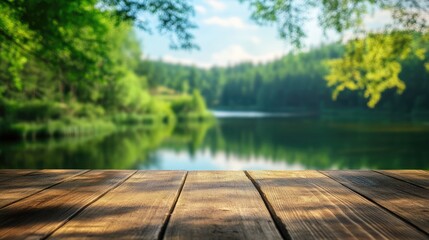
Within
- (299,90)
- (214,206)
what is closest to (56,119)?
(214,206)

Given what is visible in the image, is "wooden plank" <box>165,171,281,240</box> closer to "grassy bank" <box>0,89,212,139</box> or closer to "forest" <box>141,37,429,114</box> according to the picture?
"grassy bank" <box>0,89,212,139</box>

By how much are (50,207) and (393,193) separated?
1.68m

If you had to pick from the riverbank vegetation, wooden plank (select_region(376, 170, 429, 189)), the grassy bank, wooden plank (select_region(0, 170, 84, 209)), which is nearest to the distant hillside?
the riverbank vegetation

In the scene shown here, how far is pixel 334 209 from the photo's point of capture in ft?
5.22

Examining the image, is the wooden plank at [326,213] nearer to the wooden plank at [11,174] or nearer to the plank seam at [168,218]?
the plank seam at [168,218]

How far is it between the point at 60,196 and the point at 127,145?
2658 cm

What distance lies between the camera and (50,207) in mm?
1640

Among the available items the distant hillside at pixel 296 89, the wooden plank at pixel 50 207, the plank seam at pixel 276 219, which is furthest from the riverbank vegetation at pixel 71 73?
the distant hillside at pixel 296 89

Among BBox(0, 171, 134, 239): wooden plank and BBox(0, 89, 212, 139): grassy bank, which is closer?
BBox(0, 171, 134, 239): wooden plank

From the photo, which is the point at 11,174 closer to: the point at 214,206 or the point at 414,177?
the point at 214,206

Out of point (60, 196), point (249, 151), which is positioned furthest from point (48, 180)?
point (249, 151)

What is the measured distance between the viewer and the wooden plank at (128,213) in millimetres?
1287

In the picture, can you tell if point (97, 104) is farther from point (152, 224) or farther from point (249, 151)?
point (152, 224)

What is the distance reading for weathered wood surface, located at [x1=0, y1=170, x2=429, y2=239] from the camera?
1.31m
